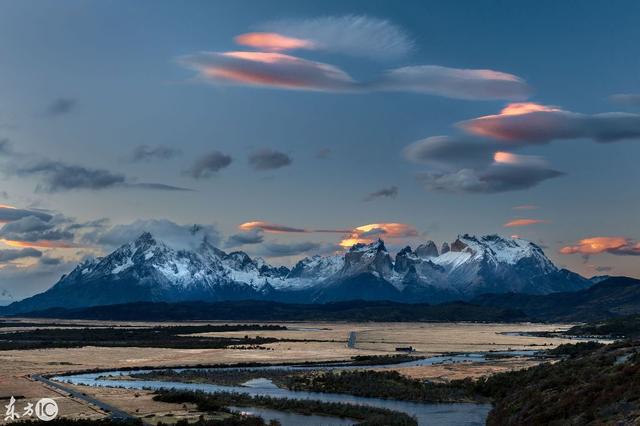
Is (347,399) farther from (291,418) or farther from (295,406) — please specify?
(291,418)

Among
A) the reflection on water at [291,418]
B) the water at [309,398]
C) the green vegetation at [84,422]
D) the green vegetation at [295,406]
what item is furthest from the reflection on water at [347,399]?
the green vegetation at [84,422]

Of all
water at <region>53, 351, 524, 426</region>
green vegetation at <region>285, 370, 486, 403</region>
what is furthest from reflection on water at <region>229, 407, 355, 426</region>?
green vegetation at <region>285, 370, 486, 403</region>

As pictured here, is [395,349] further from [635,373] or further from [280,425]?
[635,373]

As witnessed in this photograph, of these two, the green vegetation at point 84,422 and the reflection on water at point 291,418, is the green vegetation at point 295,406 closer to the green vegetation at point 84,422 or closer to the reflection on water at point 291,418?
the reflection on water at point 291,418

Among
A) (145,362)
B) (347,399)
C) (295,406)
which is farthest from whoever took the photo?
(145,362)

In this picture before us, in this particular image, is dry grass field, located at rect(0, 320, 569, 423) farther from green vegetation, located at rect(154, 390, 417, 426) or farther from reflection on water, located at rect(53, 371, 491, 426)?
reflection on water, located at rect(53, 371, 491, 426)

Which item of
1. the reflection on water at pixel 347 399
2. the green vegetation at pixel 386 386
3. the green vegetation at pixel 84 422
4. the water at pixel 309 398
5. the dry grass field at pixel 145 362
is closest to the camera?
the green vegetation at pixel 84 422

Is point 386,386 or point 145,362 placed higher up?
point 386,386

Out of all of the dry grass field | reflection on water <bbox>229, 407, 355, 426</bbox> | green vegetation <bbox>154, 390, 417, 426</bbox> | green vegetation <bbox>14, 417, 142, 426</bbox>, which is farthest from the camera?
the dry grass field

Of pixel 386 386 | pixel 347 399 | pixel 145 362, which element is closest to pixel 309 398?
pixel 347 399

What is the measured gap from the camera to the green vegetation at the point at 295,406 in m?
72.9

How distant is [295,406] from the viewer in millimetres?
82188

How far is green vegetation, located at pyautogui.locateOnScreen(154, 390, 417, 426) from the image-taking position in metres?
72.9

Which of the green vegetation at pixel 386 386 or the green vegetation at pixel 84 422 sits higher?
the green vegetation at pixel 84 422
